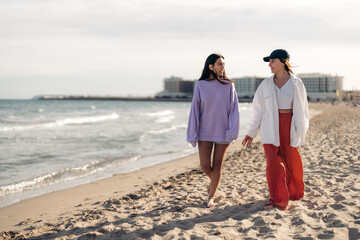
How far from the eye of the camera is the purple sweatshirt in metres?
3.87

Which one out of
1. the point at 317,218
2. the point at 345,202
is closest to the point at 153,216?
the point at 317,218

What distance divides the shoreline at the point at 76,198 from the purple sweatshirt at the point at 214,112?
84.3 inches

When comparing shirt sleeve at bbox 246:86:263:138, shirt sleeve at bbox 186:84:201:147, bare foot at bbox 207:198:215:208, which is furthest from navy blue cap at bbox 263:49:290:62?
bare foot at bbox 207:198:215:208

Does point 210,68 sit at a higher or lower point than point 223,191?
higher

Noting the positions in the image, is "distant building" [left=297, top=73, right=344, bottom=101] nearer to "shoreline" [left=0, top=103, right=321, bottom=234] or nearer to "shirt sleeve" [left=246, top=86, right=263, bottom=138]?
"shoreline" [left=0, top=103, right=321, bottom=234]

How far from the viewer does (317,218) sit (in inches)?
140

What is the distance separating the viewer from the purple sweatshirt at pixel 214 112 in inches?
152

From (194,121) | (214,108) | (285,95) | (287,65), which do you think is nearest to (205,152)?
(194,121)

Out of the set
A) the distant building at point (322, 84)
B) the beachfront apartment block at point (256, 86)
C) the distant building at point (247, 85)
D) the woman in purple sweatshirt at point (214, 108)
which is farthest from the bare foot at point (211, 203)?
the distant building at point (247, 85)

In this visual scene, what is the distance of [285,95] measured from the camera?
12.7ft

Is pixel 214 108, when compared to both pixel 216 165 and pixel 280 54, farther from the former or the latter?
pixel 280 54

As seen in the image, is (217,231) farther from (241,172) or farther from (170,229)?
(241,172)

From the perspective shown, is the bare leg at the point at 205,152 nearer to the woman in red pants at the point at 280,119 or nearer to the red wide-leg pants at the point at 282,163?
the woman in red pants at the point at 280,119

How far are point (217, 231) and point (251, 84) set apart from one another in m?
157
